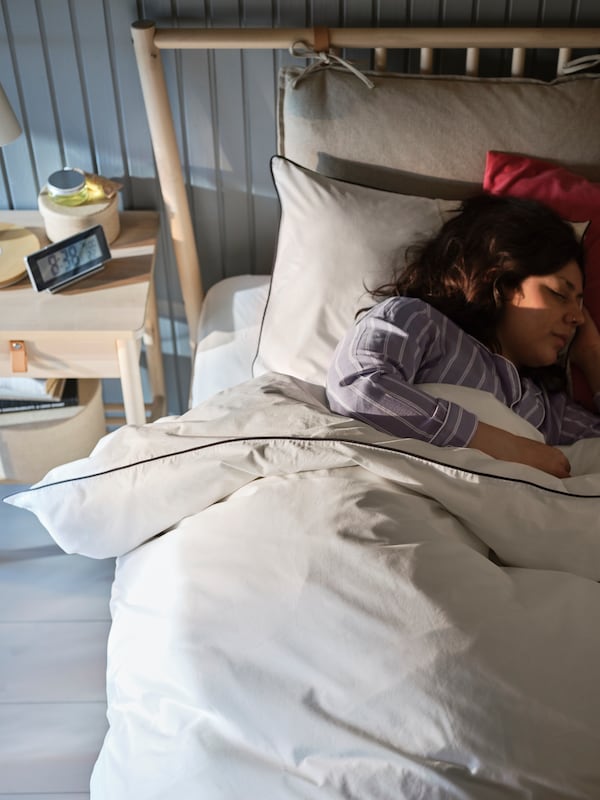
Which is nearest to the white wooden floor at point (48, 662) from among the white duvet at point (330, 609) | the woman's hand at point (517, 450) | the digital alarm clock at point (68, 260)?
the white duvet at point (330, 609)

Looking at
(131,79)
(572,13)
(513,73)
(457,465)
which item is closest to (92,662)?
(457,465)

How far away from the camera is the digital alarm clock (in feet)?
5.44

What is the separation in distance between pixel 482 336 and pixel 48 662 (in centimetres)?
97

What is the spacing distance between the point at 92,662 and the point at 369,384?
2.41 ft

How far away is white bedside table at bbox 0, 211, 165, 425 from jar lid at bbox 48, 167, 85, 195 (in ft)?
0.51

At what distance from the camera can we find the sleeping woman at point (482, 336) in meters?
1.37

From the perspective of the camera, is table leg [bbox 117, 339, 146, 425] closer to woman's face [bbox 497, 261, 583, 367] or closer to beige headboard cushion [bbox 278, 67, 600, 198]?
beige headboard cushion [bbox 278, 67, 600, 198]

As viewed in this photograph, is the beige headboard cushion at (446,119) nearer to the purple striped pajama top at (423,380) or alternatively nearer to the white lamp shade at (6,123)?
the purple striped pajama top at (423,380)

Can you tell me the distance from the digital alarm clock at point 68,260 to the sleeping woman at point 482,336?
21.7 inches

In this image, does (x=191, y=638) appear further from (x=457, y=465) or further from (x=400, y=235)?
(x=400, y=235)

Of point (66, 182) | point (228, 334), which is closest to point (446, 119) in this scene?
point (228, 334)

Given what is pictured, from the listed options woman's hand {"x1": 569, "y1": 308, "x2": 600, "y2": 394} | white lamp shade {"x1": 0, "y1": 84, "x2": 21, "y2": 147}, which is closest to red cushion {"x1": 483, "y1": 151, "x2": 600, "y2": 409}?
woman's hand {"x1": 569, "y1": 308, "x2": 600, "y2": 394}

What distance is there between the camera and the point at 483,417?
4.59 feet

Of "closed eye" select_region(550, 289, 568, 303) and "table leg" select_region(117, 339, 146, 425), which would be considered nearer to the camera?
"closed eye" select_region(550, 289, 568, 303)
